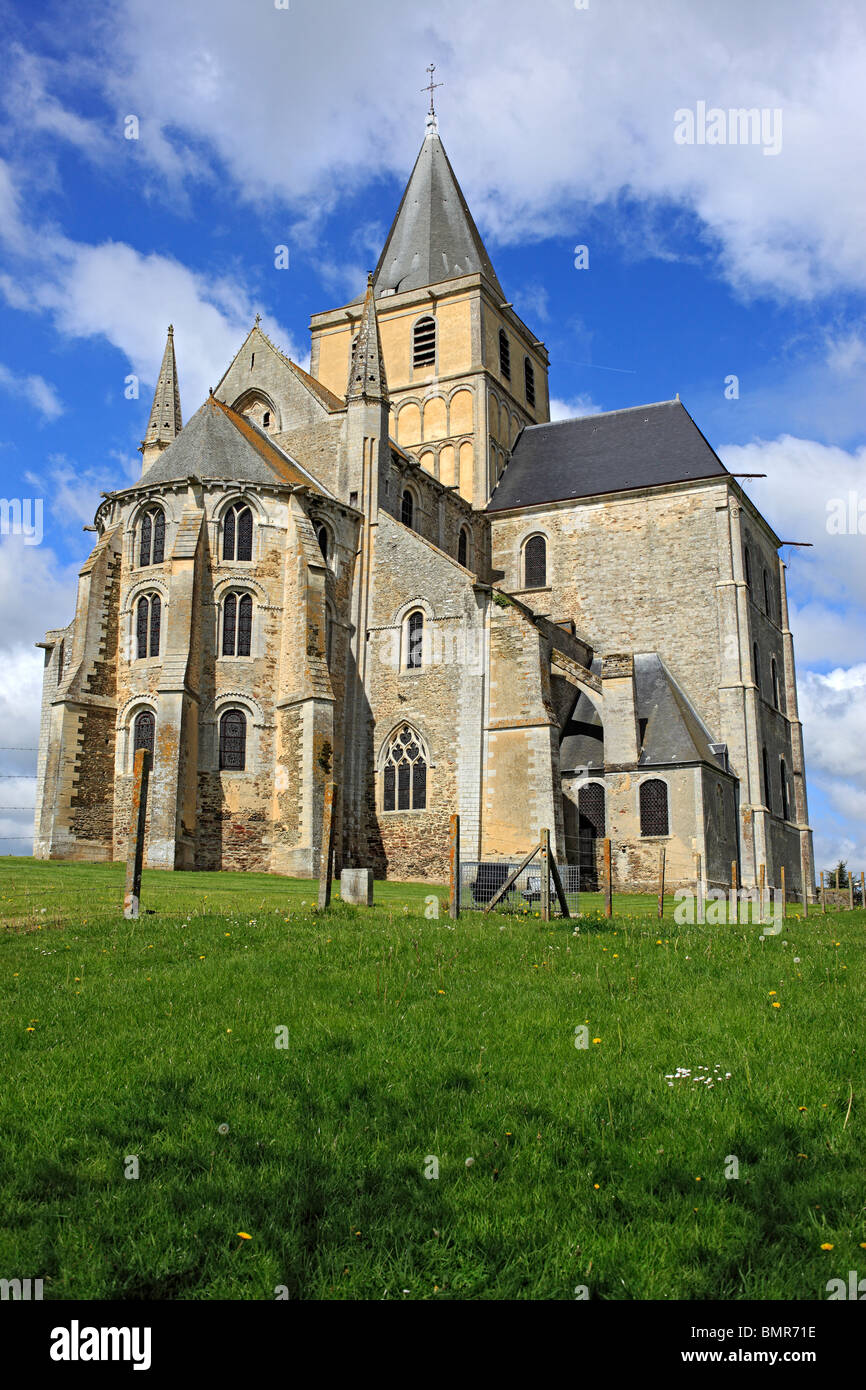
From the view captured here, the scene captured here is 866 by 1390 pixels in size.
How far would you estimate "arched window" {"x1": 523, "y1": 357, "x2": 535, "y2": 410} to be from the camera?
49625mm

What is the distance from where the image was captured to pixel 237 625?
2955cm

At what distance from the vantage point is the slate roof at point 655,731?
1241 inches

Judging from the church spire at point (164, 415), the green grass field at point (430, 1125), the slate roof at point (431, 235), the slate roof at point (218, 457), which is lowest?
the green grass field at point (430, 1125)

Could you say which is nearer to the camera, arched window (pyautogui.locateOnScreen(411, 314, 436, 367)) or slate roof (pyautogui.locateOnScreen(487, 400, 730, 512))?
slate roof (pyautogui.locateOnScreen(487, 400, 730, 512))

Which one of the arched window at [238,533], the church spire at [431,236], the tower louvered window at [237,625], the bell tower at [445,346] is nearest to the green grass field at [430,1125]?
the tower louvered window at [237,625]

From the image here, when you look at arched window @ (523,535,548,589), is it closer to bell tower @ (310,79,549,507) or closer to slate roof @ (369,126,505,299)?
bell tower @ (310,79,549,507)

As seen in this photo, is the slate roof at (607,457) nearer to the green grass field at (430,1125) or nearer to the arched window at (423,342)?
the arched window at (423,342)

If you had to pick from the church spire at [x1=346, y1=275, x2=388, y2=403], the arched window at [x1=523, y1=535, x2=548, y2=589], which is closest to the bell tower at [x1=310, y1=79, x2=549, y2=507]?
the arched window at [x1=523, y1=535, x2=548, y2=589]

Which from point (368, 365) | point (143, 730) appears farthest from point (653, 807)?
point (368, 365)

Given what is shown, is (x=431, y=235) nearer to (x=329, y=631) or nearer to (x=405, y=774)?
(x=329, y=631)

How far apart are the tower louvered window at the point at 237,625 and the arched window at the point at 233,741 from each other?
1.79m

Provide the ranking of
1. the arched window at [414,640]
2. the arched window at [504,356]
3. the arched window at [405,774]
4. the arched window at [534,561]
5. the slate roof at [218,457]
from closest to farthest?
the slate roof at [218,457]
the arched window at [405,774]
the arched window at [414,640]
the arched window at [534,561]
the arched window at [504,356]

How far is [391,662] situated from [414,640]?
3.16ft

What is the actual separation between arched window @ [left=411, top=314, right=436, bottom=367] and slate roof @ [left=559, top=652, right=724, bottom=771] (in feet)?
61.4
